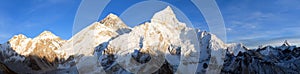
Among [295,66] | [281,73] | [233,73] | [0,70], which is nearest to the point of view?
[0,70]

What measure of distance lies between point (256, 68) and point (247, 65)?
8.89ft

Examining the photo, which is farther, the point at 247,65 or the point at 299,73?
the point at 299,73

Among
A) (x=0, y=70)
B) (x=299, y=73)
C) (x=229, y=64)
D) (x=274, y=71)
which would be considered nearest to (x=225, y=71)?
(x=229, y=64)

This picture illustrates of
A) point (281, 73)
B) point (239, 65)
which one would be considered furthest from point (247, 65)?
point (281, 73)

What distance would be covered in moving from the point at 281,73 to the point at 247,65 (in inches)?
531

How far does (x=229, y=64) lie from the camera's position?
13012cm

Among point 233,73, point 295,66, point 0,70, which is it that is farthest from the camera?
point 295,66

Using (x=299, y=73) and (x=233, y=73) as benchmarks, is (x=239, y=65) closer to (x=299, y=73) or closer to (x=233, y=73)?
(x=233, y=73)

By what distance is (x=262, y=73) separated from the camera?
122 m

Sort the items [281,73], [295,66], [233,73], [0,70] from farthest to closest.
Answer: [295,66] → [281,73] → [233,73] → [0,70]

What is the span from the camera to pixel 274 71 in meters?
127

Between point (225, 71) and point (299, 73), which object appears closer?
point (225, 71)

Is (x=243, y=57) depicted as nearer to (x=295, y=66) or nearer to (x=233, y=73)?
(x=233, y=73)

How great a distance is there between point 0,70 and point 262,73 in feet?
242
